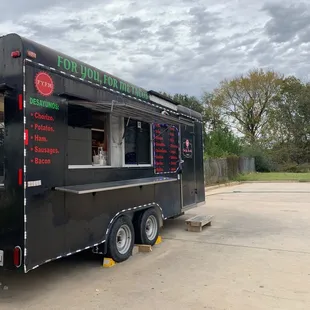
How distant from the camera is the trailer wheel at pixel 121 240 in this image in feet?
18.4

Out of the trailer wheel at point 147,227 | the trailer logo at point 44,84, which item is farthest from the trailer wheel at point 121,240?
the trailer logo at point 44,84

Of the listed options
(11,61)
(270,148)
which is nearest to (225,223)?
(11,61)

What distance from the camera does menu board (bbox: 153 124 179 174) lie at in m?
7.23

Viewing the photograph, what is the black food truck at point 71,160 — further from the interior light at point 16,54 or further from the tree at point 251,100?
the tree at point 251,100

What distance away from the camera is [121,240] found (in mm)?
6000

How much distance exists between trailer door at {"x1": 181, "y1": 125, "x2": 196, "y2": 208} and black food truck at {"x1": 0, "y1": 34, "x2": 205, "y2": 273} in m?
1.22

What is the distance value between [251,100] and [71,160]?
43314mm

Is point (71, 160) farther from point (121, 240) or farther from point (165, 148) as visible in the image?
point (165, 148)

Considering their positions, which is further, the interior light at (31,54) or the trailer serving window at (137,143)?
the trailer serving window at (137,143)

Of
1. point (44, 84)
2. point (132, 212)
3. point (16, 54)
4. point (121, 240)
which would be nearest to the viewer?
point (16, 54)

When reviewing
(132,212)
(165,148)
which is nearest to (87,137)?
(132,212)

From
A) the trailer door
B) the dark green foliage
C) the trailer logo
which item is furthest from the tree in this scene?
the trailer logo

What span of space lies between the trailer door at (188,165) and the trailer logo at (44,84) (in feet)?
14.4

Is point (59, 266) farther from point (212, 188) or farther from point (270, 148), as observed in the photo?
point (270, 148)
